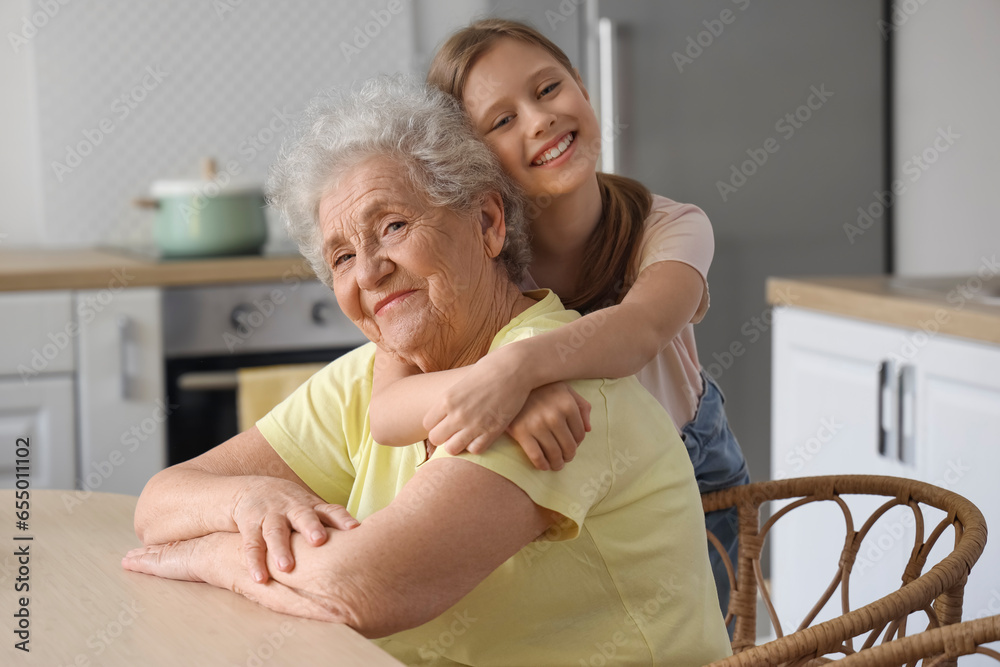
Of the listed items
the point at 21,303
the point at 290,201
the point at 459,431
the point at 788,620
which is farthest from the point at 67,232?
the point at 459,431

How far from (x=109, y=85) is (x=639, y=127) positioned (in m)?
1.61

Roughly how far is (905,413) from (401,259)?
116 centimetres

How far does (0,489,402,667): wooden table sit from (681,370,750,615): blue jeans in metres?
0.69

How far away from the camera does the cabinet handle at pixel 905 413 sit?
1.81 m

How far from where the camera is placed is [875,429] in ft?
6.25

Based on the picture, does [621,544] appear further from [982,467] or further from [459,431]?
[982,467]

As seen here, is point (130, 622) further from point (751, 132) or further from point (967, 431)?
point (751, 132)

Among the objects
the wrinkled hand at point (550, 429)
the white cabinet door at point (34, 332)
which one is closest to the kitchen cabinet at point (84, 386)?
the white cabinet door at point (34, 332)

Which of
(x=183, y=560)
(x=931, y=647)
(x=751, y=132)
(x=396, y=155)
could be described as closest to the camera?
(x=931, y=647)

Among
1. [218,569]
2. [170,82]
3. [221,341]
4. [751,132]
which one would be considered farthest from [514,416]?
[170,82]

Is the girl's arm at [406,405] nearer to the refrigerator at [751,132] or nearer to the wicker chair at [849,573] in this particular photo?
the wicker chair at [849,573]

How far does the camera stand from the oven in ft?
8.18

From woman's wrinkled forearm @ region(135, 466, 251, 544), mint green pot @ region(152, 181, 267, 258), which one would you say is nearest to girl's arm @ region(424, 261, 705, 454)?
woman's wrinkled forearm @ region(135, 466, 251, 544)

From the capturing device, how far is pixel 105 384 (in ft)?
8.04
